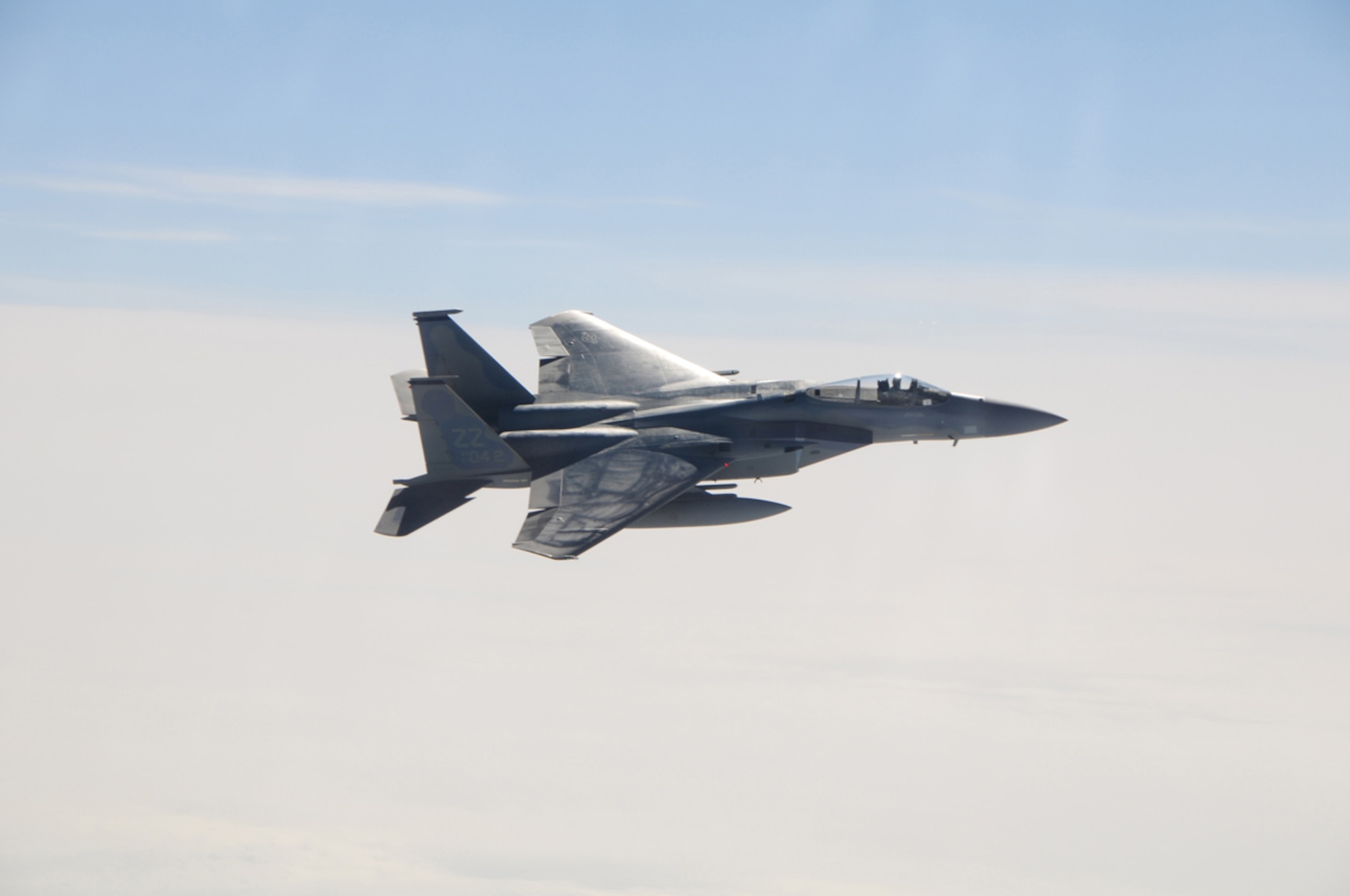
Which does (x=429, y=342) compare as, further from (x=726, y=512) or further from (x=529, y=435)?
(x=726, y=512)

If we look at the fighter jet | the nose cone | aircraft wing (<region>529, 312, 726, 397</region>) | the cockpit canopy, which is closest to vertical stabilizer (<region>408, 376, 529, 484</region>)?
the fighter jet

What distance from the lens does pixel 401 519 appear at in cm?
3275

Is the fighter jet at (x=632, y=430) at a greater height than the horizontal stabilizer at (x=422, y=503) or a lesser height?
greater

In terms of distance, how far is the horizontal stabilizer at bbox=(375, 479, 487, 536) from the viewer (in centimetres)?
3250

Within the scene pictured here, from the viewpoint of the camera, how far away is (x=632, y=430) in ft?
116

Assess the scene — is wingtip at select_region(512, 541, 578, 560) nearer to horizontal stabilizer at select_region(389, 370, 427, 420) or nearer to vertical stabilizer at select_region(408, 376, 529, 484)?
vertical stabilizer at select_region(408, 376, 529, 484)

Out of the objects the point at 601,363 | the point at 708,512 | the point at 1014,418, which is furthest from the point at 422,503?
the point at 1014,418

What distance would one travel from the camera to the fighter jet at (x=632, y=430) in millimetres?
32219

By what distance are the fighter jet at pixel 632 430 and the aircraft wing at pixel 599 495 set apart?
5 cm

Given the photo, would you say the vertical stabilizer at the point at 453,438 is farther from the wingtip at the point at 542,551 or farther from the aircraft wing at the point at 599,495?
the wingtip at the point at 542,551

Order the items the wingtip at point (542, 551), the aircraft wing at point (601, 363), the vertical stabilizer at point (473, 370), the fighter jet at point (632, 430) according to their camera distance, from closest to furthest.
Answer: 1. the wingtip at point (542, 551)
2. the fighter jet at point (632, 430)
3. the vertical stabilizer at point (473, 370)
4. the aircraft wing at point (601, 363)

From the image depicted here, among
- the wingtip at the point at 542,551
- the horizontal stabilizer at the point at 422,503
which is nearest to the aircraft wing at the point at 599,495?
the wingtip at the point at 542,551

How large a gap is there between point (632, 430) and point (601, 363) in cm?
570

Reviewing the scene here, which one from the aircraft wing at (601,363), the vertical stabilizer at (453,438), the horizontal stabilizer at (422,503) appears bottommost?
the horizontal stabilizer at (422,503)
